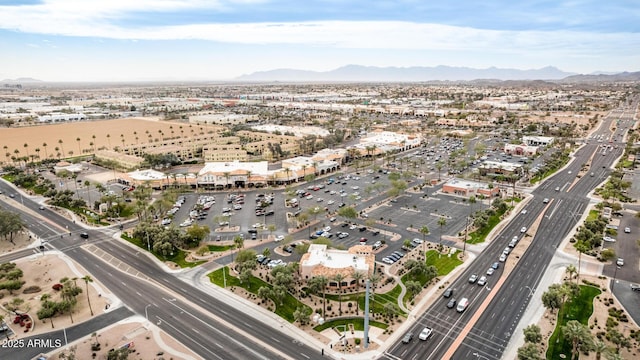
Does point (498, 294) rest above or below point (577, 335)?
below

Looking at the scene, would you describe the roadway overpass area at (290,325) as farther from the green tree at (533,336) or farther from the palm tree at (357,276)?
the palm tree at (357,276)

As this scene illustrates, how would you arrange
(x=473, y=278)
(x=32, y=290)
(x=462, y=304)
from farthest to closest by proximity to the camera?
(x=473, y=278)
(x=32, y=290)
(x=462, y=304)

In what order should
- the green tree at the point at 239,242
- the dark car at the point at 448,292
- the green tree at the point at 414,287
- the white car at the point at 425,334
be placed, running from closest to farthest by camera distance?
the white car at the point at 425,334 < the green tree at the point at 414,287 < the dark car at the point at 448,292 < the green tree at the point at 239,242

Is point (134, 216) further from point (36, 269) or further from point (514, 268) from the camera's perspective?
point (514, 268)

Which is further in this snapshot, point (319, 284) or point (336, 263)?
point (336, 263)

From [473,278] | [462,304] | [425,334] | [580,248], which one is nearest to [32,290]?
[425,334]

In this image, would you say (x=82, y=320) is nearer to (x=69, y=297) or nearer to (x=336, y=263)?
(x=69, y=297)

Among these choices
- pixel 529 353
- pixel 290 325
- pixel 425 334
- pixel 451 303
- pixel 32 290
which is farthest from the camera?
pixel 32 290

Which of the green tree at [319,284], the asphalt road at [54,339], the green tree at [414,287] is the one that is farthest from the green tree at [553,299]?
the asphalt road at [54,339]
